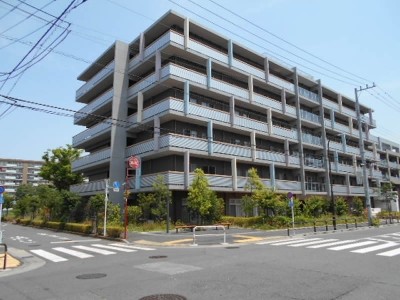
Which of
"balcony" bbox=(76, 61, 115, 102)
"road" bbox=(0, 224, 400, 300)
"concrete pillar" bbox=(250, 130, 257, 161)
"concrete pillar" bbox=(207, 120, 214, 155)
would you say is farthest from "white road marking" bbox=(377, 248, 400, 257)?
"balcony" bbox=(76, 61, 115, 102)

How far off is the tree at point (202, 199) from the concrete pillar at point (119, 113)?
7791 millimetres

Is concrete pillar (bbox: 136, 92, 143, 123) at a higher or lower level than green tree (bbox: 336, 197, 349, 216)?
higher

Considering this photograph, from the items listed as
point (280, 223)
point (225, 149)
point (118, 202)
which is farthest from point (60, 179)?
point (280, 223)

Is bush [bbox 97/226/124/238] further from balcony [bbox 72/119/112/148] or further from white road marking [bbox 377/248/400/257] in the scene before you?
white road marking [bbox 377/248/400/257]

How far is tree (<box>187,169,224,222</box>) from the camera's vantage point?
2627cm

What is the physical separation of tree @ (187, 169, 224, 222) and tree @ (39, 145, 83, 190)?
25.2 metres

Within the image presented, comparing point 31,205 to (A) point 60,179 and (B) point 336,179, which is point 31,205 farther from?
(B) point 336,179

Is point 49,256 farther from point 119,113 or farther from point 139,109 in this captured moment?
point 119,113

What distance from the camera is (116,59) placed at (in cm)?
3312

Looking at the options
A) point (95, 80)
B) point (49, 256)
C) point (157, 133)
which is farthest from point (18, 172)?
point (49, 256)

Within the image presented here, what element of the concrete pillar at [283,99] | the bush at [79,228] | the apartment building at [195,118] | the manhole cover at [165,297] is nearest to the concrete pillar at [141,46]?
the apartment building at [195,118]

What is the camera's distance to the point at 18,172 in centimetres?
13250

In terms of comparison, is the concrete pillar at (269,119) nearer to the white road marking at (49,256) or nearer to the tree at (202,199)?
the tree at (202,199)

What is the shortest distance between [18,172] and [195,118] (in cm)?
12598
